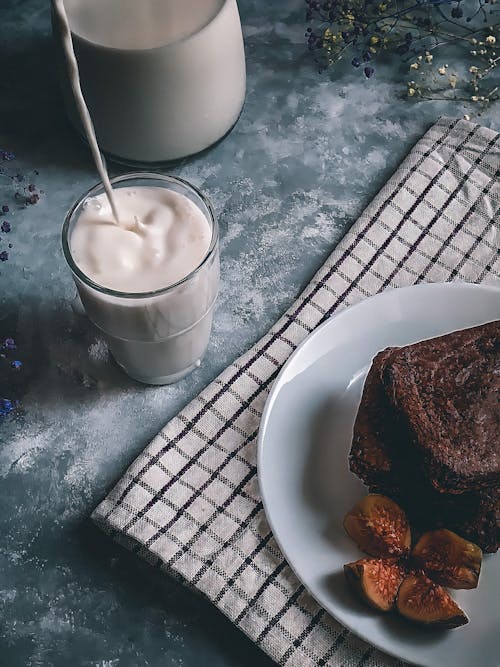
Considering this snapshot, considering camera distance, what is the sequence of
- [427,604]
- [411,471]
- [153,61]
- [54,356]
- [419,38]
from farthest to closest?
[419,38] < [54,356] < [153,61] < [411,471] < [427,604]

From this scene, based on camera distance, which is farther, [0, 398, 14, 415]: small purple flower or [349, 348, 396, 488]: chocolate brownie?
[0, 398, 14, 415]: small purple flower

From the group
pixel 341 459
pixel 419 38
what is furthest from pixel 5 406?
pixel 419 38

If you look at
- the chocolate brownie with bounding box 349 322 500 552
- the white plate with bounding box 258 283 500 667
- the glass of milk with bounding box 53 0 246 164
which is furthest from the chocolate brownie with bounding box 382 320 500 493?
the glass of milk with bounding box 53 0 246 164

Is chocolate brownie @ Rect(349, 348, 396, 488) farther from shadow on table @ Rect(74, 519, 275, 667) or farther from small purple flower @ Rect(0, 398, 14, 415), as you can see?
small purple flower @ Rect(0, 398, 14, 415)

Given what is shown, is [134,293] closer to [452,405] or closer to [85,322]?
[85,322]

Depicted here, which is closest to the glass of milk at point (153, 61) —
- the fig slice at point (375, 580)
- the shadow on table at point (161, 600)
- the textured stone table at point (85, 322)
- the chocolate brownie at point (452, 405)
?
the textured stone table at point (85, 322)

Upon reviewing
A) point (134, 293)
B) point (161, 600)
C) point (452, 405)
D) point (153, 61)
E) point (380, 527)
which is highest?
point (153, 61)
